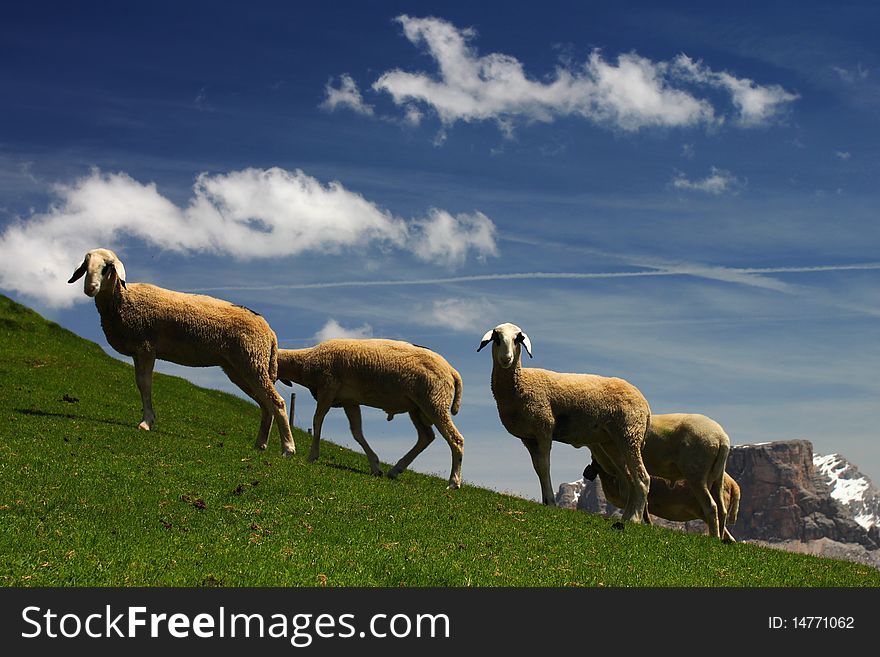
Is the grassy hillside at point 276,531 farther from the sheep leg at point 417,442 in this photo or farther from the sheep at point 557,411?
the sheep at point 557,411

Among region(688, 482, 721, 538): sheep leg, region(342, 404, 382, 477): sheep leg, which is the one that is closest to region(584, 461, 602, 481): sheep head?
region(688, 482, 721, 538): sheep leg

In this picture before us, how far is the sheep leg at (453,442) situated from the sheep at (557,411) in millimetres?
1230

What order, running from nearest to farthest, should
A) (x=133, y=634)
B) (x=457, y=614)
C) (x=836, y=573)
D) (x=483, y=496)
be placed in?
(x=133, y=634), (x=457, y=614), (x=836, y=573), (x=483, y=496)

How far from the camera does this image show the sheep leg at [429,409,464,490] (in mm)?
21328

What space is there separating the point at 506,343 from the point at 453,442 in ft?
9.42

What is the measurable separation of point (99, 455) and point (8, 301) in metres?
31.5

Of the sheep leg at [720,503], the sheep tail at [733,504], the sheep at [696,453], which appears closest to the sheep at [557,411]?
the sheep at [696,453]

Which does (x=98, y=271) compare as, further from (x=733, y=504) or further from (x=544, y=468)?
(x=733, y=504)

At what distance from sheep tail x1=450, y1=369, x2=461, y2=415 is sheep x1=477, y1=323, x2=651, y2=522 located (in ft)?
3.99

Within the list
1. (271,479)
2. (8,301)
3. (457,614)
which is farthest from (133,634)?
(8,301)

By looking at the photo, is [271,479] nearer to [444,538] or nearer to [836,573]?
[444,538]

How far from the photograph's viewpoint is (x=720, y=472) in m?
23.0

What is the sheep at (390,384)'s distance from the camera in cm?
→ 2133

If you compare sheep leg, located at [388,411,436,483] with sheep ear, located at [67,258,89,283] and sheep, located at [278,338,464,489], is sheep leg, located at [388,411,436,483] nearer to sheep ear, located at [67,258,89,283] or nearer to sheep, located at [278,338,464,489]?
sheep, located at [278,338,464,489]
